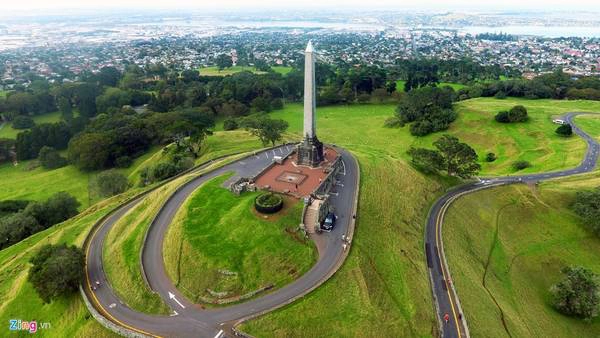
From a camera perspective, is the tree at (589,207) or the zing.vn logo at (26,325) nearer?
the zing.vn logo at (26,325)

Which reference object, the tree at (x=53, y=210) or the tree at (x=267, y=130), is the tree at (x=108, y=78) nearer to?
the tree at (x=267, y=130)

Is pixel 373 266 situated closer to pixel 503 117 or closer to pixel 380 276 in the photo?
pixel 380 276

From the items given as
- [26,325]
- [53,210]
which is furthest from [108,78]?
[26,325]

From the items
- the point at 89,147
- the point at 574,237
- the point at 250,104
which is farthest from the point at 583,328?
the point at 250,104

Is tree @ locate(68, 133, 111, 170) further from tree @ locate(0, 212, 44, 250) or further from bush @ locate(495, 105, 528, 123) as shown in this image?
bush @ locate(495, 105, 528, 123)

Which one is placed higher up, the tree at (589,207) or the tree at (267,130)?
the tree at (267,130)

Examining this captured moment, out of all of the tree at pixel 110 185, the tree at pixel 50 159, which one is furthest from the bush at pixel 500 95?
the tree at pixel 50 159
